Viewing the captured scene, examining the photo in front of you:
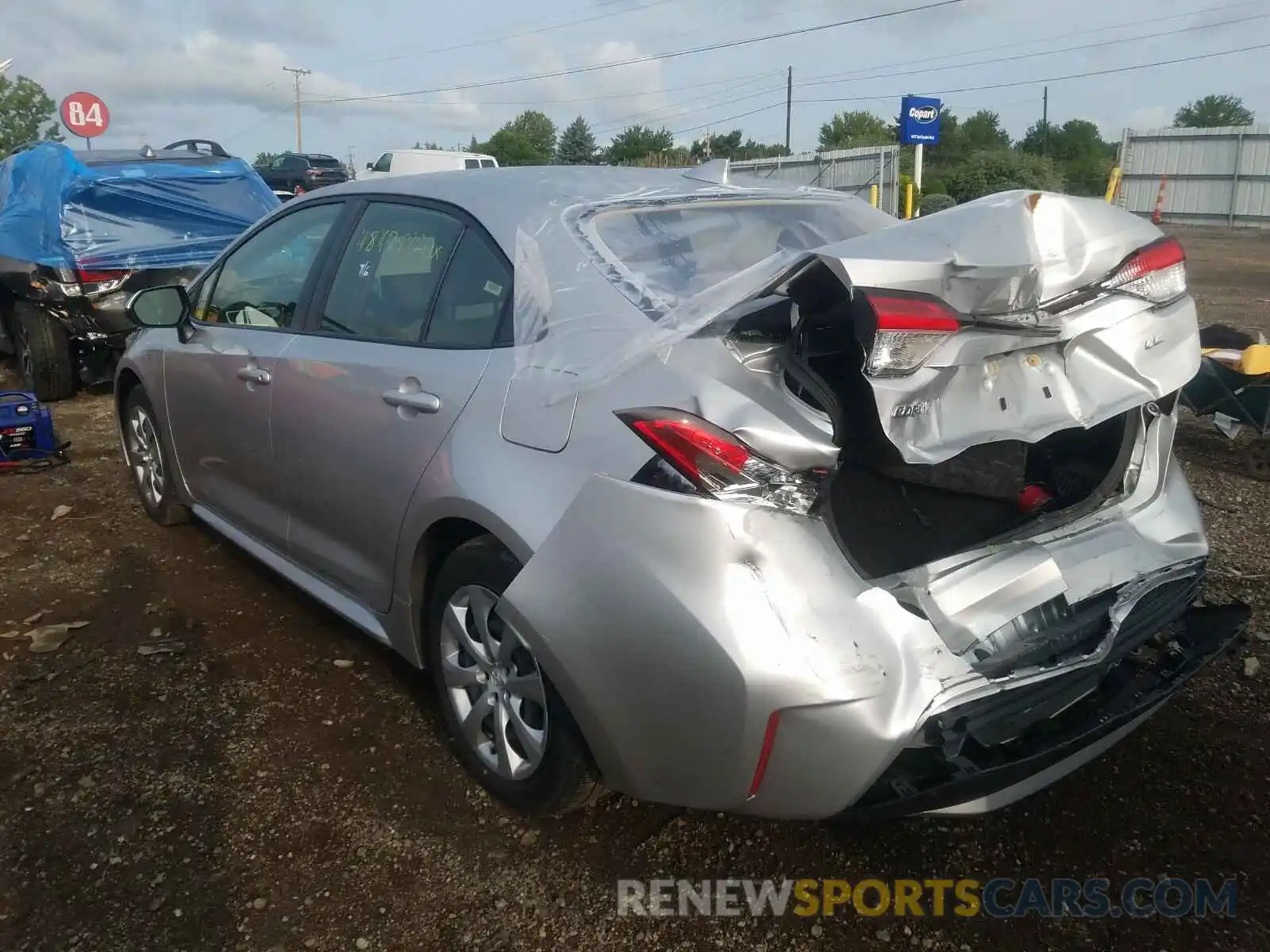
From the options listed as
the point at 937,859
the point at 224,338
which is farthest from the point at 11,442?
the point at 937,859

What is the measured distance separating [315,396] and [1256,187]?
28.8 m

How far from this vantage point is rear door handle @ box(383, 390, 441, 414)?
8.67 ft

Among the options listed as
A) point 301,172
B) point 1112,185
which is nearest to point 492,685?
point 1112,185

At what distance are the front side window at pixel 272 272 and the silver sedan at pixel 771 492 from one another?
23.8 inches

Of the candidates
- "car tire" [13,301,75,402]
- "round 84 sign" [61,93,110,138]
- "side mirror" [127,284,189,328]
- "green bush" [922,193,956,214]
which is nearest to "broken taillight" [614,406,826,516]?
"side mirror" [127,284,189,328]

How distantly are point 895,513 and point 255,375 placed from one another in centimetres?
232

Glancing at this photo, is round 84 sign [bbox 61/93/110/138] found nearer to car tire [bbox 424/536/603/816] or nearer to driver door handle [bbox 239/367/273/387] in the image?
driver door handle [bbox 239/367/273/387]

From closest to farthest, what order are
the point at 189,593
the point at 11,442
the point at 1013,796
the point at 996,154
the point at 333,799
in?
1. the point at 1013,796
2. the point at 333,799
3. the point at 189,593
4. the point at 11,442
5. the point at 996,154

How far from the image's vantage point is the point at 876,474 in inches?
88.1

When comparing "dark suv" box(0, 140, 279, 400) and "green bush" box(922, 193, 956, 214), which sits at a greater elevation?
"green bush" box(922, 193, 956, 214)

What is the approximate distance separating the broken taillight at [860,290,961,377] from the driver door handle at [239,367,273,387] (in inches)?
89.8

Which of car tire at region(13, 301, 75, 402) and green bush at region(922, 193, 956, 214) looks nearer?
car tire at region(13, 301, 75, 402)

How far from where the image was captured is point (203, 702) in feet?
10.9

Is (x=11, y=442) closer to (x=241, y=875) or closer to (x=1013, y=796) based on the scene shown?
(x=241, y=875)
